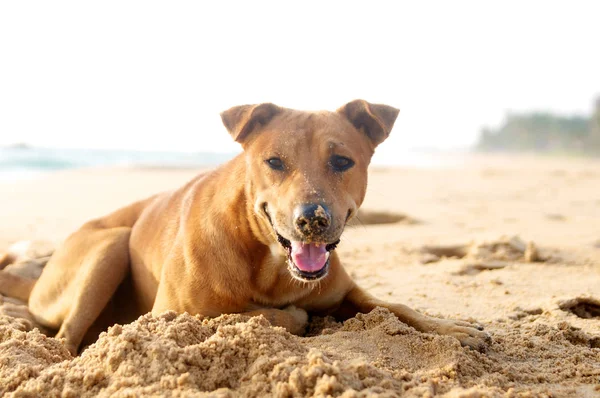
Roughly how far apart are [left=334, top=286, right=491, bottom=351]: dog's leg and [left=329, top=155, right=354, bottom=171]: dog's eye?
86cm

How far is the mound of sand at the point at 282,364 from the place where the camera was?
8.25 feet

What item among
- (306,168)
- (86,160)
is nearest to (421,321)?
(306,168)

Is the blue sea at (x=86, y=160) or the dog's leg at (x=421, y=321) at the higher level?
the dog's leg at (x=421, y=321)

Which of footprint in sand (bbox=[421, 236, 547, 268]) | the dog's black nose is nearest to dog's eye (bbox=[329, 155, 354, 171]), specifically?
the dog's black nose

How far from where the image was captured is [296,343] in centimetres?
293

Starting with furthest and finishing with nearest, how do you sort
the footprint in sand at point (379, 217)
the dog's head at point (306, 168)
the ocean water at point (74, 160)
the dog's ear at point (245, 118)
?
the ocean water at point (74, 160) → the footprint in sand at point (379, 217) → the dog's ear at point (245, 118) → the dog's head at point (306, 168)

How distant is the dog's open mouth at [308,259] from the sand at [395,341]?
34 cm

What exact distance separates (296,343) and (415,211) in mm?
7134

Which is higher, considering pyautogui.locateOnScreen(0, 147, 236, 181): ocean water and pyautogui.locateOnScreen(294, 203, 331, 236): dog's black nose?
pyautogui.locateOnScreen(294, 203, 331, 236): dog's black nose

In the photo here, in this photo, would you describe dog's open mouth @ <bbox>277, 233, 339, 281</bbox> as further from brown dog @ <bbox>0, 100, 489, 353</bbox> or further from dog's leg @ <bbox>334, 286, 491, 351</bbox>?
dog's leg @ <bbox>334, 286, 491, 351</bbox>

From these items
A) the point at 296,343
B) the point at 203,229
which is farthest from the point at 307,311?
the point at 296,343

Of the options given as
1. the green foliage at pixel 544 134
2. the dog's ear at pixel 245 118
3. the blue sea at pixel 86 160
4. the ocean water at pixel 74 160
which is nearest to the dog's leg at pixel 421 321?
the dog's ear at pixel 245 118

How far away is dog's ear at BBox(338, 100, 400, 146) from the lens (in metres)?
4.03

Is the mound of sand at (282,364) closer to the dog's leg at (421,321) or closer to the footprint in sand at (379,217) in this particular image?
the dog's leg at (421,321)
